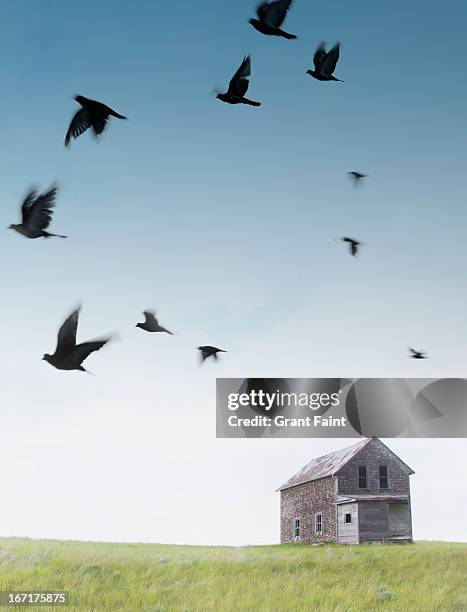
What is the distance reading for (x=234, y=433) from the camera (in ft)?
53.4

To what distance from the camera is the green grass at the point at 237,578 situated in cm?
1681

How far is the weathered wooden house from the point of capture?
25.8m

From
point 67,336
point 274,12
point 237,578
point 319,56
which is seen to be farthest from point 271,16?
→ point 237,578

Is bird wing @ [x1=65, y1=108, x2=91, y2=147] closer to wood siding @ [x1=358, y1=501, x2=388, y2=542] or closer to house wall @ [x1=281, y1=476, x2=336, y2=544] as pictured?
wood siding @ [x1=358, y1=501, x2=388, y2=542]

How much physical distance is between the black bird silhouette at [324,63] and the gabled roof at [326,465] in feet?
64.8

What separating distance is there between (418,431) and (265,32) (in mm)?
10932

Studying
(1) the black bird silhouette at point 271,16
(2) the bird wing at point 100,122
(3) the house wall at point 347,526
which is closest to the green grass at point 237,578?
(3) the house wall at point 347,526

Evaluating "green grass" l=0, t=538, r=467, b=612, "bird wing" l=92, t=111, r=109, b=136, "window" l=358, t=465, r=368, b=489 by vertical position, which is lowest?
"green grass" l=0, t=538, r=467, b=612

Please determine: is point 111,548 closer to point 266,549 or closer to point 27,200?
point 266,549

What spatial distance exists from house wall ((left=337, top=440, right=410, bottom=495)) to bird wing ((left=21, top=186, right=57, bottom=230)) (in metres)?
19.9

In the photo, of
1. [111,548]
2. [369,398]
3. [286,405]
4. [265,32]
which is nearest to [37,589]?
[111,548]

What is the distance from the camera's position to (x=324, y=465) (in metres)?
29.1

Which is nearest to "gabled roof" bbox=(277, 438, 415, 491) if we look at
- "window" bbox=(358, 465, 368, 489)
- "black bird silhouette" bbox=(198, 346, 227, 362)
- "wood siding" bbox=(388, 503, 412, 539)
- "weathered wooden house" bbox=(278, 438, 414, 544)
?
"weathered wooden house" bbox=(278, 438, 414, 544)

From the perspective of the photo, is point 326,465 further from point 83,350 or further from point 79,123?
point 79,123
